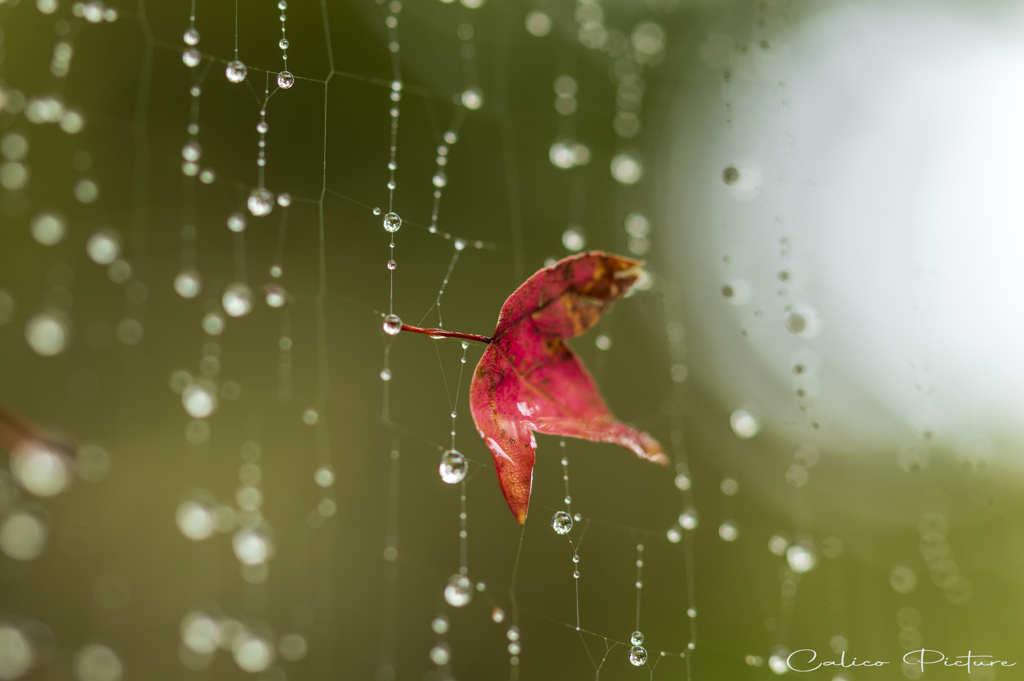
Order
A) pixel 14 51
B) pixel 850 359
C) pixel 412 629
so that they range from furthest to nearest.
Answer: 1. pixel 850 359
2. pixel 412 629
3. pixel 14 51

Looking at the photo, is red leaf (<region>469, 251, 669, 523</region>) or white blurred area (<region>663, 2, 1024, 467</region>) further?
white blurred area (<region>663, 2, 1024, 467</region>)

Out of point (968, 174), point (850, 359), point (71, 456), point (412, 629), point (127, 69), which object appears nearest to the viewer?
point (71, 456)

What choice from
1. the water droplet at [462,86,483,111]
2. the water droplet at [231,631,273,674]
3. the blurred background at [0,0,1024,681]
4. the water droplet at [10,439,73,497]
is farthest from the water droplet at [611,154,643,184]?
the water droplet at [10,439,73,497]

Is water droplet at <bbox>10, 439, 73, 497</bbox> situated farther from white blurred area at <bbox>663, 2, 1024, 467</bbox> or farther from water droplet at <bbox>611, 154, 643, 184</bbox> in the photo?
water droplet at <bbox>611, 154, 643, 184</bbox>

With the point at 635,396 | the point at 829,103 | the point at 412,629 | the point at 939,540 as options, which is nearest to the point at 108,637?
the point at 412,629

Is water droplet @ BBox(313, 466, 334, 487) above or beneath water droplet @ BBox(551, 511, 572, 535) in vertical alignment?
beneath

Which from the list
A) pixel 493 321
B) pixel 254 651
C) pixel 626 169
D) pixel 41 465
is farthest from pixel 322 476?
pixel 626 169

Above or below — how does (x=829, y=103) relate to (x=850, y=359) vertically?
above

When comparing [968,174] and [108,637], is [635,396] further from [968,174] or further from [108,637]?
[108,637]

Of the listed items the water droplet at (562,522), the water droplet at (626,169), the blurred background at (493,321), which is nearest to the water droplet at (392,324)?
the water droplet at (562,522)
